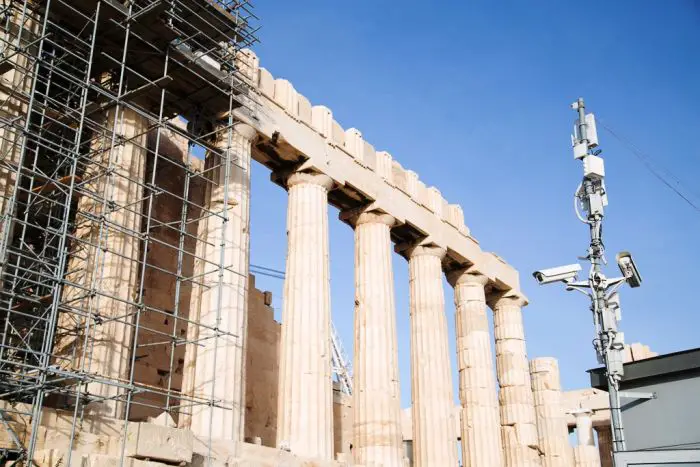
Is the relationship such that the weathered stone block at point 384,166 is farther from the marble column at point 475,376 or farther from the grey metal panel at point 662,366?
the grey metal panel at point 662,366

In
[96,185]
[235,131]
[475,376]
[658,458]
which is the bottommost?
[658,458]

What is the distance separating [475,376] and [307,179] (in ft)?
34.3

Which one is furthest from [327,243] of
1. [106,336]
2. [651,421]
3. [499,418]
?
[651,421]

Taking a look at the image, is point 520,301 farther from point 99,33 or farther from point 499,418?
point 99,33

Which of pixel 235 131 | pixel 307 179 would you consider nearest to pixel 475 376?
pixel 307 179

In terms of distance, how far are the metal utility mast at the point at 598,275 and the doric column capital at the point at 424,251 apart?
14.4 m

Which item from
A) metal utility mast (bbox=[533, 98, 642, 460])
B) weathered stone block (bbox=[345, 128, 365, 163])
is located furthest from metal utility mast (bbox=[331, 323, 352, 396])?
metal utility mast (bbox=[533, 98, 642, 460])

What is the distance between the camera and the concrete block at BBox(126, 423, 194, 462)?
48.3 ft

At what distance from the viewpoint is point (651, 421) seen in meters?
11.4

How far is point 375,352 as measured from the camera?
80.5 feet

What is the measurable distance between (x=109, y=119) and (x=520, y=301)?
800 inches

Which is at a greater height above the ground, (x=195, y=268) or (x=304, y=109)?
(x=304, y=109)

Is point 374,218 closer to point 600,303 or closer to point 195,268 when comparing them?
Answer: point 195,268

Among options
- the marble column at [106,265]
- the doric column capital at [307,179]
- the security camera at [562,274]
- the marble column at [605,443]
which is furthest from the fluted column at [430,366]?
the marble column at [605,443]
